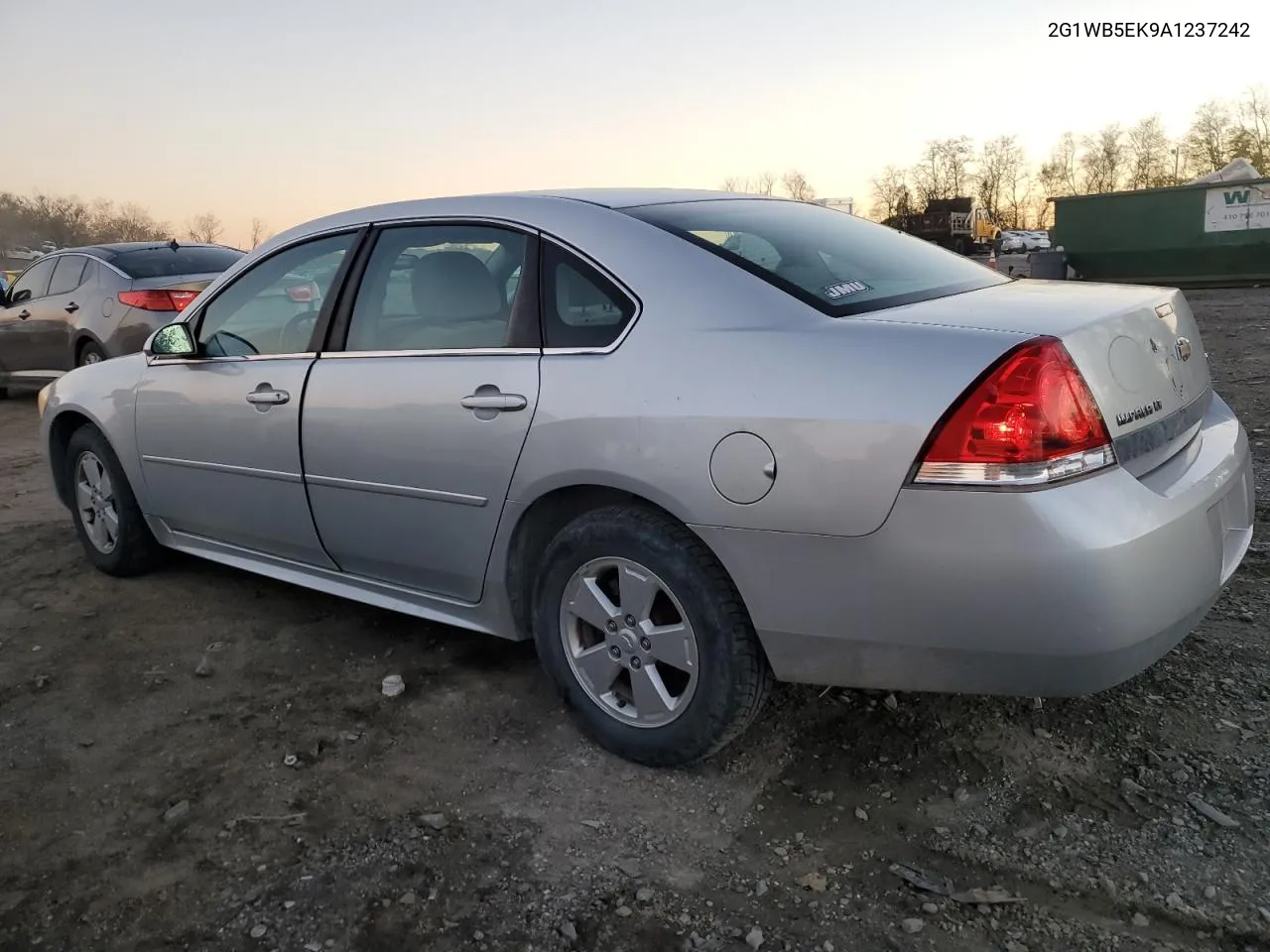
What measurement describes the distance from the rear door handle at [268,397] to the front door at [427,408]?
131 millimetres

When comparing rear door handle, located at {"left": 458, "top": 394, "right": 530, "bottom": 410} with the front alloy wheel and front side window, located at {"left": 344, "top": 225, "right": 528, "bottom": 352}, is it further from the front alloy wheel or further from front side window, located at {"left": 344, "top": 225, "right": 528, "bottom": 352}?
the front alloy wheel

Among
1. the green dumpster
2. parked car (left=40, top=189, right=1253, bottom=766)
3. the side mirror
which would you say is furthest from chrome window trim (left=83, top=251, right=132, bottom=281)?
the green dumpster

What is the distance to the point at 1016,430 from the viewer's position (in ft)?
6.82

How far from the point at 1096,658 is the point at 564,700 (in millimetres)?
1427

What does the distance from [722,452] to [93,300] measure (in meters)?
8.27

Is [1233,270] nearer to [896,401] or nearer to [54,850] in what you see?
[896,401]

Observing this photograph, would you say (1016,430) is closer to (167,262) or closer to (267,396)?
(267,396)

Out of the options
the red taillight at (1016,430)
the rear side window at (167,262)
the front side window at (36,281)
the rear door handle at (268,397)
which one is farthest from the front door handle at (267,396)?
the front side window at (36,281)

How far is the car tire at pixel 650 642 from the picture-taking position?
8.10ft

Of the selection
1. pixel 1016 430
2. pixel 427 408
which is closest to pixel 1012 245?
pixel 427 408

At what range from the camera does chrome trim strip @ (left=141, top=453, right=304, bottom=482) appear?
11.4 feet

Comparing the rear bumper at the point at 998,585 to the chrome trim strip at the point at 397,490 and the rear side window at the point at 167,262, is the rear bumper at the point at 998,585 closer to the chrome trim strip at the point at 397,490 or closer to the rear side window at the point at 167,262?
the chrome trim strip at the point at 397,490

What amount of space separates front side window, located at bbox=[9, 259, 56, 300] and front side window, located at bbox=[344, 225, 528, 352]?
7.87 metres

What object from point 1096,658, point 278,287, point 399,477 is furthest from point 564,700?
point 278,287
